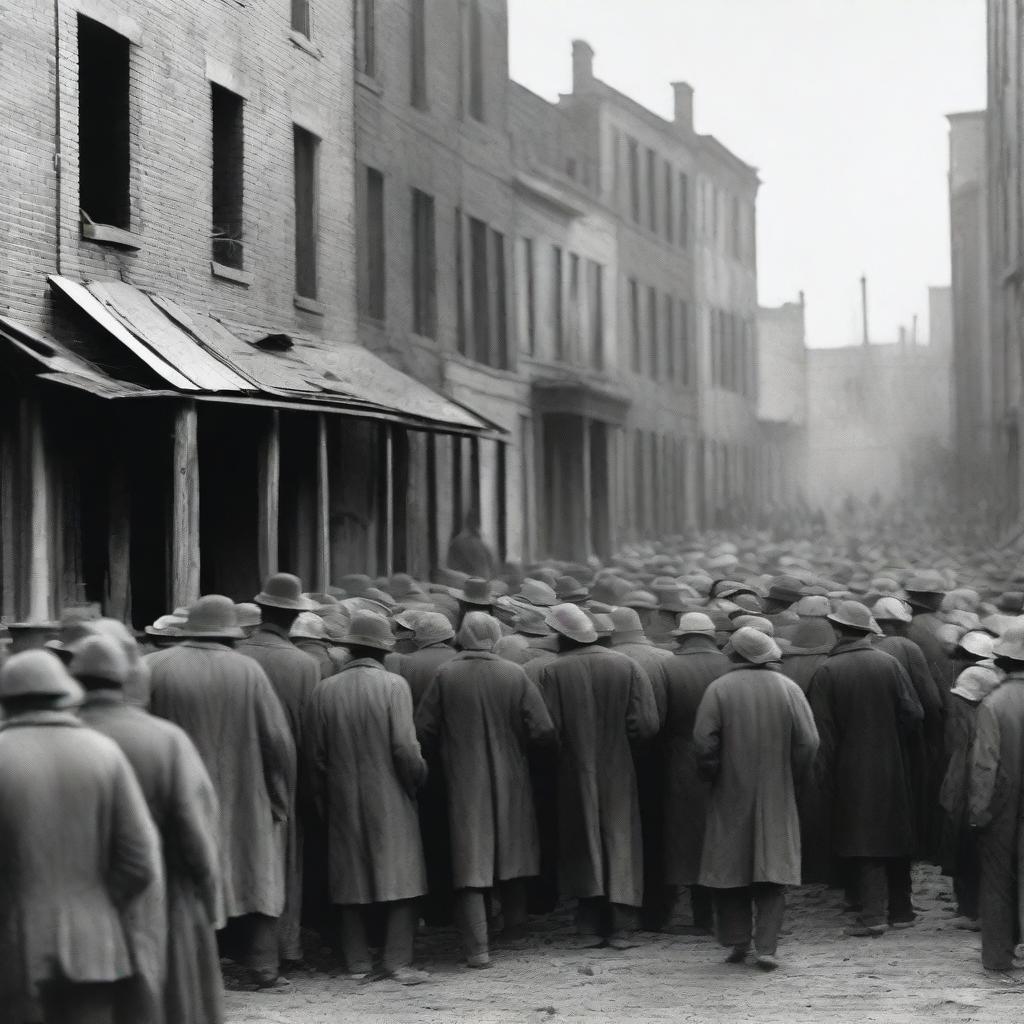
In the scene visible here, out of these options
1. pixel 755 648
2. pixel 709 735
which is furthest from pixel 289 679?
pixel 755 648

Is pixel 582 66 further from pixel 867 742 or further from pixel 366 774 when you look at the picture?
pixel 366 774

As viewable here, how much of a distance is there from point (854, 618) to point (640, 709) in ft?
4.79

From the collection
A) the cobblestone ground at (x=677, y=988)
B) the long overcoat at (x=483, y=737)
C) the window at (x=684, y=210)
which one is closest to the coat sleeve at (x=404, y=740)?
the long overcoat at (x=483, y=737)

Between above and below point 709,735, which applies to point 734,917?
below

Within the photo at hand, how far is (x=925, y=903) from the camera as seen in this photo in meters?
11.6

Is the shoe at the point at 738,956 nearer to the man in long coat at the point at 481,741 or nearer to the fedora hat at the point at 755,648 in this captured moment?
the man in long coat at the point at 481,741

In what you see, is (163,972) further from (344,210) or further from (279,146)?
(344,210)

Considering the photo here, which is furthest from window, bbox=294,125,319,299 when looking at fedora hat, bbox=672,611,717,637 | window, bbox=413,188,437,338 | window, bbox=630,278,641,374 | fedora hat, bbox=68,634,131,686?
window, bbox=630,278,641,374

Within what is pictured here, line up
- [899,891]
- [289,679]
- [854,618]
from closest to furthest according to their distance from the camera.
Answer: [289,679] → [854,618] → [899,891]

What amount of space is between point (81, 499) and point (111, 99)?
3.97 m

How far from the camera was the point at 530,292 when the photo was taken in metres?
31.8

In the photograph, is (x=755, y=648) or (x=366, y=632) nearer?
(x=366, y=632)

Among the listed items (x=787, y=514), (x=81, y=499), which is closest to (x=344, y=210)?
(x=81, y=499)

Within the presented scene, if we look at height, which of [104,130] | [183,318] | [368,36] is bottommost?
[183,318]
